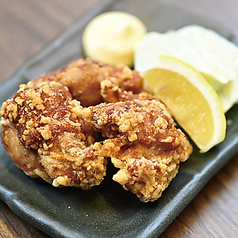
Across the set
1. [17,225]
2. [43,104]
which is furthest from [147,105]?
[17,225]

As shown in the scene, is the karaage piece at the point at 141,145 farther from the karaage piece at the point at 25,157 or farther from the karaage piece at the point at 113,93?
the karaage piece at the point at 25,157

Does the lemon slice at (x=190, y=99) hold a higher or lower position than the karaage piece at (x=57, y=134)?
lower

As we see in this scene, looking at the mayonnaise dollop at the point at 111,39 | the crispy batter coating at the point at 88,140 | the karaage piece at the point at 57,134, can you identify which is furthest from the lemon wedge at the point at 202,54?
the karaage piece at the point at 57,134

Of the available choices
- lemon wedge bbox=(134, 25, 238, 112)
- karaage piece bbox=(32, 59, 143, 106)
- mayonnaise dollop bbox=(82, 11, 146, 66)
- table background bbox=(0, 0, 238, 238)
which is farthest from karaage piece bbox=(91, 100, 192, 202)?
mayonnaise dollop bbox=(82, 11, 146, 66)

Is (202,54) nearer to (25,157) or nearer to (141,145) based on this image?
(141,145)

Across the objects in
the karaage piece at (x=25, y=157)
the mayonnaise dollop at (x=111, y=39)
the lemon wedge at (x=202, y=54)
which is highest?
the karaage piece at (x=25, y=157)

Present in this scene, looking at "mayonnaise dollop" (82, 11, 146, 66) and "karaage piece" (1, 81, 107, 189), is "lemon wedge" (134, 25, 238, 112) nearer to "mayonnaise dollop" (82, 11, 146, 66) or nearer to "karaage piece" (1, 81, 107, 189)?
"mayonnaise dollop" (82, 11, 146, 66)

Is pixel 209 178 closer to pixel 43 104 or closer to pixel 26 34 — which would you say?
pixel 43 104
